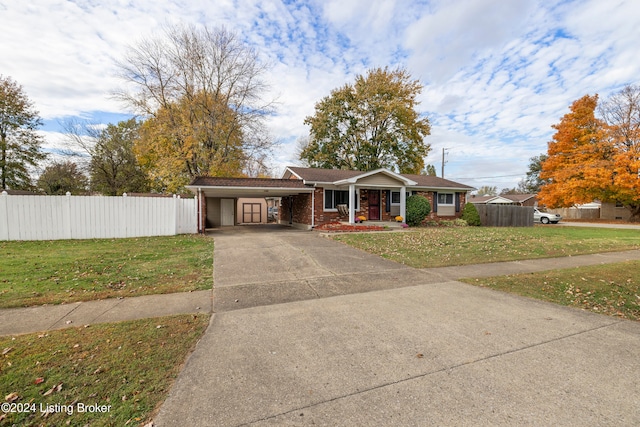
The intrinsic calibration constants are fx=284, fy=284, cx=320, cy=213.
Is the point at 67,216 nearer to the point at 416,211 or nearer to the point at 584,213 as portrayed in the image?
the point at 416,211

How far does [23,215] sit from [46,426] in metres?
12.3

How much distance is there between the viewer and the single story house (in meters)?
15.2

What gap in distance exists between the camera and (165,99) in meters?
20.1

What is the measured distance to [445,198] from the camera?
845 inches

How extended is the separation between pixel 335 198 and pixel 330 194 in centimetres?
44

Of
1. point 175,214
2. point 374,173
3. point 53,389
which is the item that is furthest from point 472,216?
point 53,389

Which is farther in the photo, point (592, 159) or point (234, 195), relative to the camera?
point (592, 159)

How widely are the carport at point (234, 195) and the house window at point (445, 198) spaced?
10415mm

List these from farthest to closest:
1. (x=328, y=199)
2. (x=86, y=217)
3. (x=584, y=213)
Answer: (x=584, y=213)
(x=328, y=199)
(x=86, y=217)

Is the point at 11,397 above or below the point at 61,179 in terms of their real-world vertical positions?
below

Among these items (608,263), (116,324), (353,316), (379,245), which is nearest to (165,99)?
(379,245)

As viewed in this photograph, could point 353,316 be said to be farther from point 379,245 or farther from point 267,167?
point 267,167

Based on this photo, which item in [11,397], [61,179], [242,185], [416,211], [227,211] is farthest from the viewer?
[61,179]

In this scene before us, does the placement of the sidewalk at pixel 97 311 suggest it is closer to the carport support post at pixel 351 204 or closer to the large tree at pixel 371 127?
the carport support post at pixel 351 204
